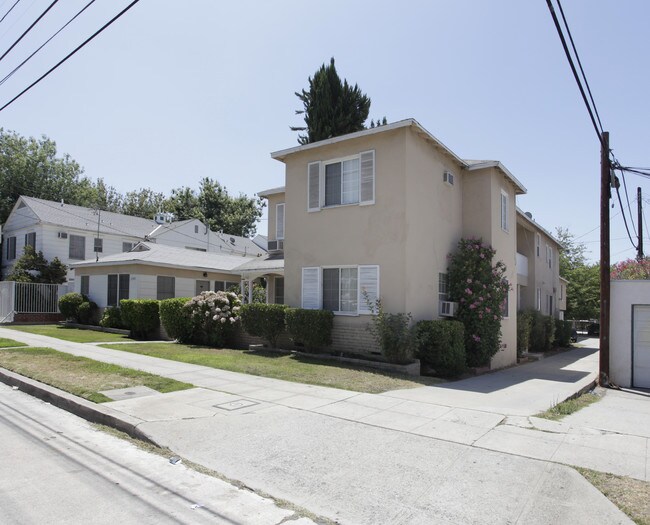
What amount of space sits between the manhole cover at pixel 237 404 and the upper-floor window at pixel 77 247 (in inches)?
1017

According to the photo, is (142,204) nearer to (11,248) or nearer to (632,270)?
(11,248)

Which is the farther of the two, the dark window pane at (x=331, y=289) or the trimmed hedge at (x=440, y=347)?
the dark window pane at (x=331, y=289)

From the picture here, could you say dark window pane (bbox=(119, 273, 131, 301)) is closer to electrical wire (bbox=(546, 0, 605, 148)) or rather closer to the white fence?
the white fence

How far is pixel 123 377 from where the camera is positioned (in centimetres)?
971

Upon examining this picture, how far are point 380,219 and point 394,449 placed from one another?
8257 mm

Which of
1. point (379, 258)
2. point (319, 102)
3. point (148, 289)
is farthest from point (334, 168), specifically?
point (319, 102)

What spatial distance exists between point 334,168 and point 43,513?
39.2ft

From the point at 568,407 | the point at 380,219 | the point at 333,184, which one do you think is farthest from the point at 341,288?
the point at 568,407

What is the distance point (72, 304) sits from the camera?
76.8 feet

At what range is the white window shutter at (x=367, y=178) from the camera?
13.5 m

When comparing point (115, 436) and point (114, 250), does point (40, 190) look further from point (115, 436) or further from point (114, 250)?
point (115, 436)

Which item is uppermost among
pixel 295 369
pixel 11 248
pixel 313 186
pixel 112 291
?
pixel 313 186

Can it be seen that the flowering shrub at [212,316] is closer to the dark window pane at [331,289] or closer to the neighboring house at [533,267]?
the dark window pane at [331,289]

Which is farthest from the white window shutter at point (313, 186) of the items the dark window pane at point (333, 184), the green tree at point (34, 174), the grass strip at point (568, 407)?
the green tree at point (34, 174)
